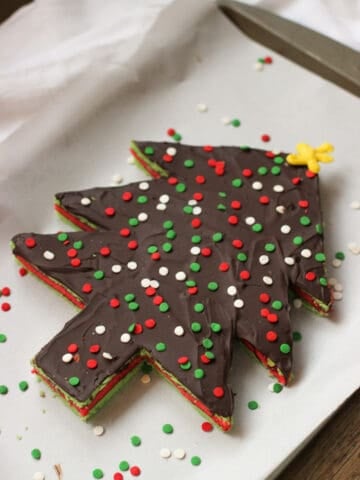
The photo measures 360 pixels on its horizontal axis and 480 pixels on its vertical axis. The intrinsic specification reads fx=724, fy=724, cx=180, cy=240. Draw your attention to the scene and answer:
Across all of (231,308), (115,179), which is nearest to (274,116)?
(115,179)

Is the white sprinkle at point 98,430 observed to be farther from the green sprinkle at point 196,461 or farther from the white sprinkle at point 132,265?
the white sprinkle at point 132,265

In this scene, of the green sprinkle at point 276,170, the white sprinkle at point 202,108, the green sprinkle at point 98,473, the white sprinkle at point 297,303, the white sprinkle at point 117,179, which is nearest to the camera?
the green sprinkle at point 98,473

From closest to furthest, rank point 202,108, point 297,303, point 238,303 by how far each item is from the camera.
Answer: point 238,303, point 297,303, point 202,108

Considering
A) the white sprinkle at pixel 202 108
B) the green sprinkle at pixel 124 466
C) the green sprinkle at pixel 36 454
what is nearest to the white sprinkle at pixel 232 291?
the green sprinkle at pixel 124 466

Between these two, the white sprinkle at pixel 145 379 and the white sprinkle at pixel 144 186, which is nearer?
the white sprinkle at pixel 145 379

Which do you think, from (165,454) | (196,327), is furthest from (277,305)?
(165,454)

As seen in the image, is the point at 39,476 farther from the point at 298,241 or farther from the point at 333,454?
the point at 298,241

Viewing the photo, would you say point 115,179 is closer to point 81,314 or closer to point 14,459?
point 81,314
